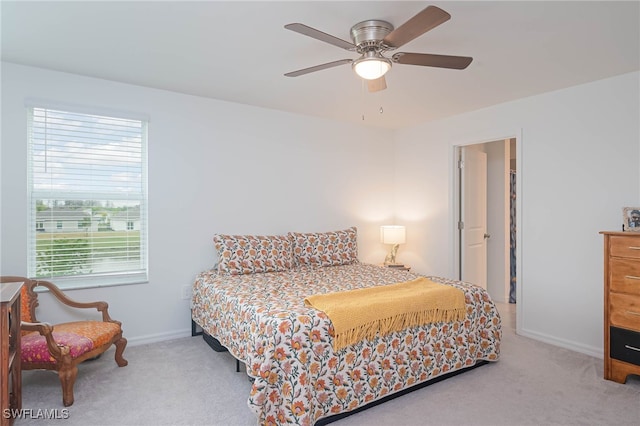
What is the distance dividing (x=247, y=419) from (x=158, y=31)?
244 centimetres

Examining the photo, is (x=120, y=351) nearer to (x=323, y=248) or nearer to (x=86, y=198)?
(x=86, y=198)

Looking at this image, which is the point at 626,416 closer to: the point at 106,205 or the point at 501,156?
the point at 501,156

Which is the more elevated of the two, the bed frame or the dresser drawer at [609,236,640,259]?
the dresser drawer at [609,236,640,259]

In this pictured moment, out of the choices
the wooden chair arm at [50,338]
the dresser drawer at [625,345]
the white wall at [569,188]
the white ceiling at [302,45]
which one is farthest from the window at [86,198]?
the dresser drawer at [625,345]

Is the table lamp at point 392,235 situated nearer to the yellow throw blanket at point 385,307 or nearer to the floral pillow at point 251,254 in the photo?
the floral pillow at point 251,254

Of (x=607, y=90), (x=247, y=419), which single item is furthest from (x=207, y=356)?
(x=607, y=90)

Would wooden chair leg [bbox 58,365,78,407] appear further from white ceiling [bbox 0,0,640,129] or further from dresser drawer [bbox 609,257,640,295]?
dresser drawer [bbox 609,257,640,295]

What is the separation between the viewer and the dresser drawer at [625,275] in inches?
101

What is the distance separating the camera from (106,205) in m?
3.32

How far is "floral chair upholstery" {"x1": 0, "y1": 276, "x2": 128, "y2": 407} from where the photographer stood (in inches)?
91.7

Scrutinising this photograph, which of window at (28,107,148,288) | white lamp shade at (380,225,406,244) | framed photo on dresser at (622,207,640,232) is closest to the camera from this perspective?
framed photo on dresser at (622,207,640,232)

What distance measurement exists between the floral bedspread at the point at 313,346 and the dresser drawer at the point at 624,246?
3.10 feet

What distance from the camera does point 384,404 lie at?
2377mm

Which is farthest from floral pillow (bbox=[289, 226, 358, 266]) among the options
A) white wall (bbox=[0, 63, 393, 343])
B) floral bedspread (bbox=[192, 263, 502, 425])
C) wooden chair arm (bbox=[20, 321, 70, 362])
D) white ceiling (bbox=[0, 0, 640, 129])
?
wooden chair arm (bbox=[20, 321, 70, 362])
